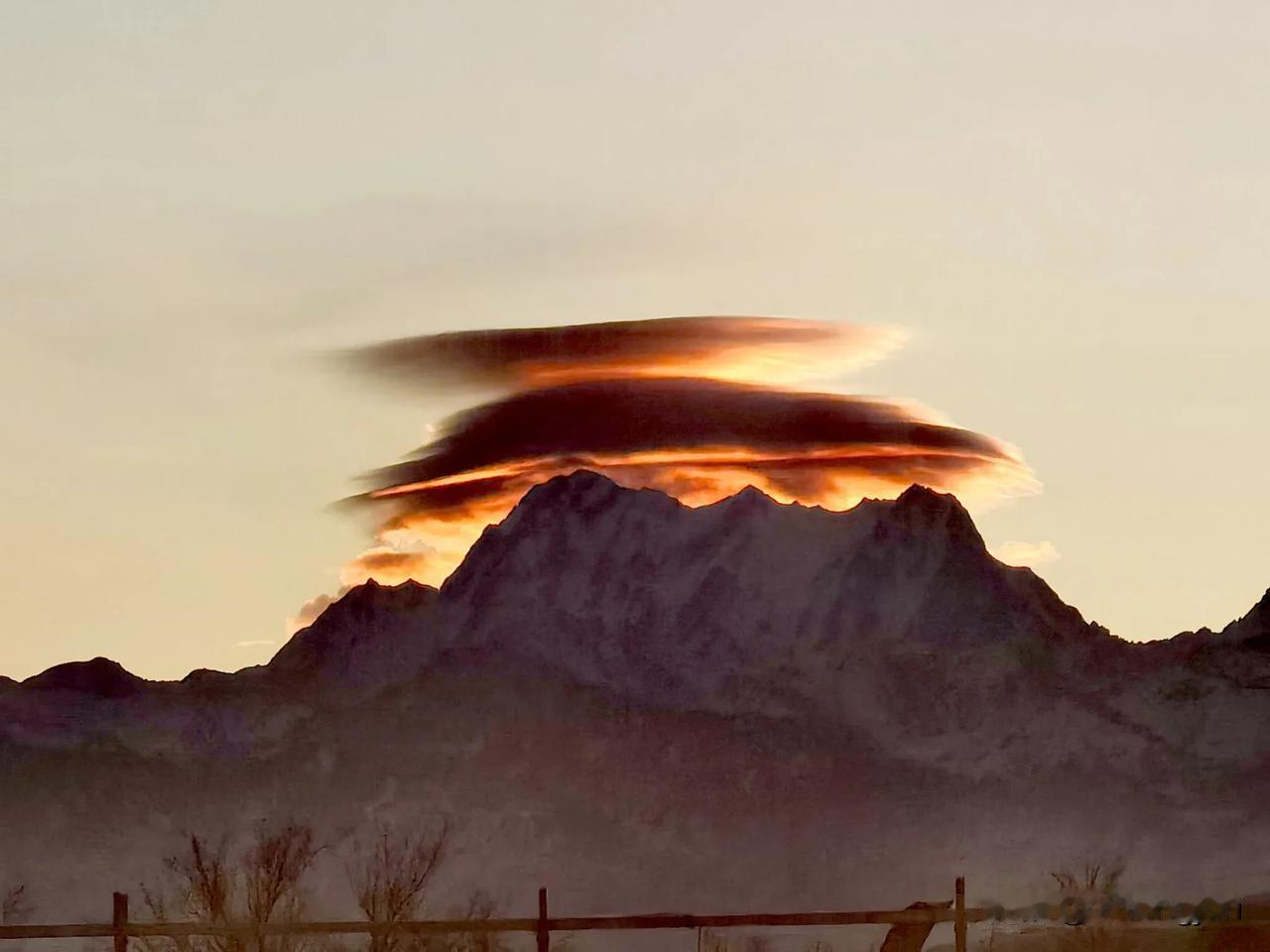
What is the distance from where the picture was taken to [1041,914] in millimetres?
25016

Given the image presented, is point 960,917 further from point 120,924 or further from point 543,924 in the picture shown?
point 120,924

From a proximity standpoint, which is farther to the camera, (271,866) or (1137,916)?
(271,866)

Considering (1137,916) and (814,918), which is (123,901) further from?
(1137,916)

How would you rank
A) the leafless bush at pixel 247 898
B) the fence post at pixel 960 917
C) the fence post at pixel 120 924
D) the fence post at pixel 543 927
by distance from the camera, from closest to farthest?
the fence post at pixel 543 927 → the fence post at pixel 120 924 → the fence post at pixel 960 917 → the leafless bush at pixel 247 898

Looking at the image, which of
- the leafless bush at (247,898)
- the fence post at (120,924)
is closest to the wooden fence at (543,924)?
the fence post at (120,924)

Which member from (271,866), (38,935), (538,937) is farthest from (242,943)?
(271,866)

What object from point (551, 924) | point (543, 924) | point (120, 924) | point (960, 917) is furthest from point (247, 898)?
point (960, 917)

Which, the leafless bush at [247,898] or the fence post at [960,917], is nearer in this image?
the fence post at [960,917]

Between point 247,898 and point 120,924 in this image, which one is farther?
point 247,898

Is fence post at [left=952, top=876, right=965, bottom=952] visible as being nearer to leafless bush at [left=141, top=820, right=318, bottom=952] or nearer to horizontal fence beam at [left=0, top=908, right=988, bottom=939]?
horizontal fence beam at [left=0, top=908, right=988, bottom=939]

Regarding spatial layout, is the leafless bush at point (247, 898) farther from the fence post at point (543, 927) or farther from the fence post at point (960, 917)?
the fence post at point (960, 917)

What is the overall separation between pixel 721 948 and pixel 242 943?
6.52m

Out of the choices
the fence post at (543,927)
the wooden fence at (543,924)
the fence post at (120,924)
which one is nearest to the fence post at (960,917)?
the wooden fence at (543,924)

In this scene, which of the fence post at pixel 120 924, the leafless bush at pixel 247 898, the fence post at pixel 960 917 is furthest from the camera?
the leafless bush at pixel 247 898
